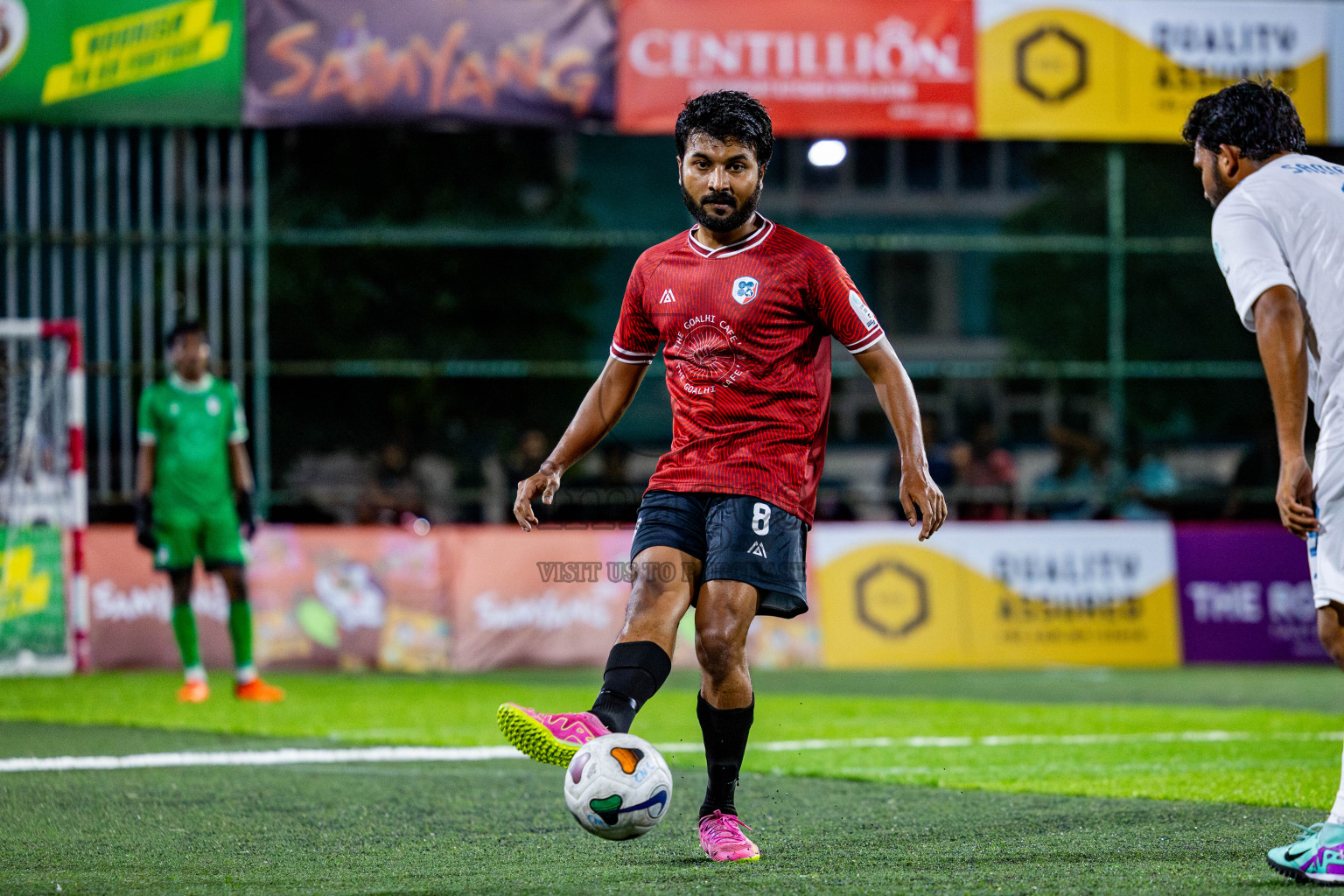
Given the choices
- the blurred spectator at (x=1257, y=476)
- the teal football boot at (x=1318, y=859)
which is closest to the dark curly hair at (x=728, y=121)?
the teal football boot at (x=1318, y=859)

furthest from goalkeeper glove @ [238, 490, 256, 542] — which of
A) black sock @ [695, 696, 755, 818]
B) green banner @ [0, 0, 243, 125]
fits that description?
black sock @ [695, 696, 755, 818]

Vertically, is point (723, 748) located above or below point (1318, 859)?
above

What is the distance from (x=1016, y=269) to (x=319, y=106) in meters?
21.1

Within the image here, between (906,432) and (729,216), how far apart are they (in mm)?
838

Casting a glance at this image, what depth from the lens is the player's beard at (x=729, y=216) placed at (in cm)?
511

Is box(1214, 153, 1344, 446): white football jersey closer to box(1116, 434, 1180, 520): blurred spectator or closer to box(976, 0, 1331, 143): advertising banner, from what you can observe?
box(976, 0, 1331, 143): advertising banner

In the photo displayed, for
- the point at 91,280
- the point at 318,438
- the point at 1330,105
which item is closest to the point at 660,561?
the point at 1330,105

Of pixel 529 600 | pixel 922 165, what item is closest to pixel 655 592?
pixel 529 600

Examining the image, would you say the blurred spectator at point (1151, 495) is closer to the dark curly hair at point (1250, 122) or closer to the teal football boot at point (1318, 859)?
the dark curly hair at point (1250, 122)

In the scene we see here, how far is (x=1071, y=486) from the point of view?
53.1 feet

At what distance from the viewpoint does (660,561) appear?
5031 mm

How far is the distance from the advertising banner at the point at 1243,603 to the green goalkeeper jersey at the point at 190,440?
26.2 feet

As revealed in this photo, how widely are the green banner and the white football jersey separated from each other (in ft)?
36.6

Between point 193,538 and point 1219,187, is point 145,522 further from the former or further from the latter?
point 1219,187
